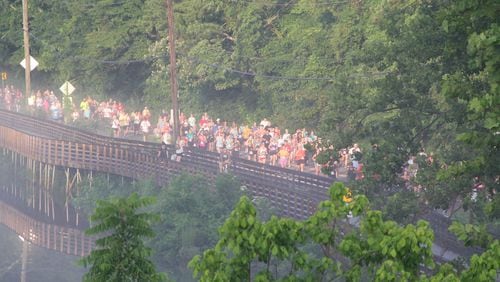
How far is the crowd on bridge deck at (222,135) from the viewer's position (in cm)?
4728

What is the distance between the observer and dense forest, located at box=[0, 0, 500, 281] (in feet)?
75.9

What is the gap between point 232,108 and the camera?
6438 cm

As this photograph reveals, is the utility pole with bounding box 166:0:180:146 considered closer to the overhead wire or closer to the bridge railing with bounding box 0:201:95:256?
the bridge railing with bounding box 0:201:95:256

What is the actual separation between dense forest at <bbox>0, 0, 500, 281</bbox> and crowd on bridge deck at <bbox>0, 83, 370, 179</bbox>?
1.61 m

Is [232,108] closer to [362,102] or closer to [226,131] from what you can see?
[226,131]

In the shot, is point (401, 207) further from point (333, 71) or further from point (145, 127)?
point (145, 127)

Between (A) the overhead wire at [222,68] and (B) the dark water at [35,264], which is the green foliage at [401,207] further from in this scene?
(A) the overhead wire at [222,68]

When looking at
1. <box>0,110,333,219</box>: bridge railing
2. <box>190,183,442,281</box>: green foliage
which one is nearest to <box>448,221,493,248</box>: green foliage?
<box>190,183,442,281</box>: green foliage

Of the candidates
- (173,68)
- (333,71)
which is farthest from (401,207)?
(333,71)

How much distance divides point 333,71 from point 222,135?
647cm

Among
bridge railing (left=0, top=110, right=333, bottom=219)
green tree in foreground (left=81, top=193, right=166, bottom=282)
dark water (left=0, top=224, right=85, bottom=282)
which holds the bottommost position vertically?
dark water (left=0, top=224, right=85, bottom=282)

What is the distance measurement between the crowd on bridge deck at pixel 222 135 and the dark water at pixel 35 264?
6.46 metres

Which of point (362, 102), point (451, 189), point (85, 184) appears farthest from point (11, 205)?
point (451, 189)

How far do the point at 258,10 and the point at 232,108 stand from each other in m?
5.22
